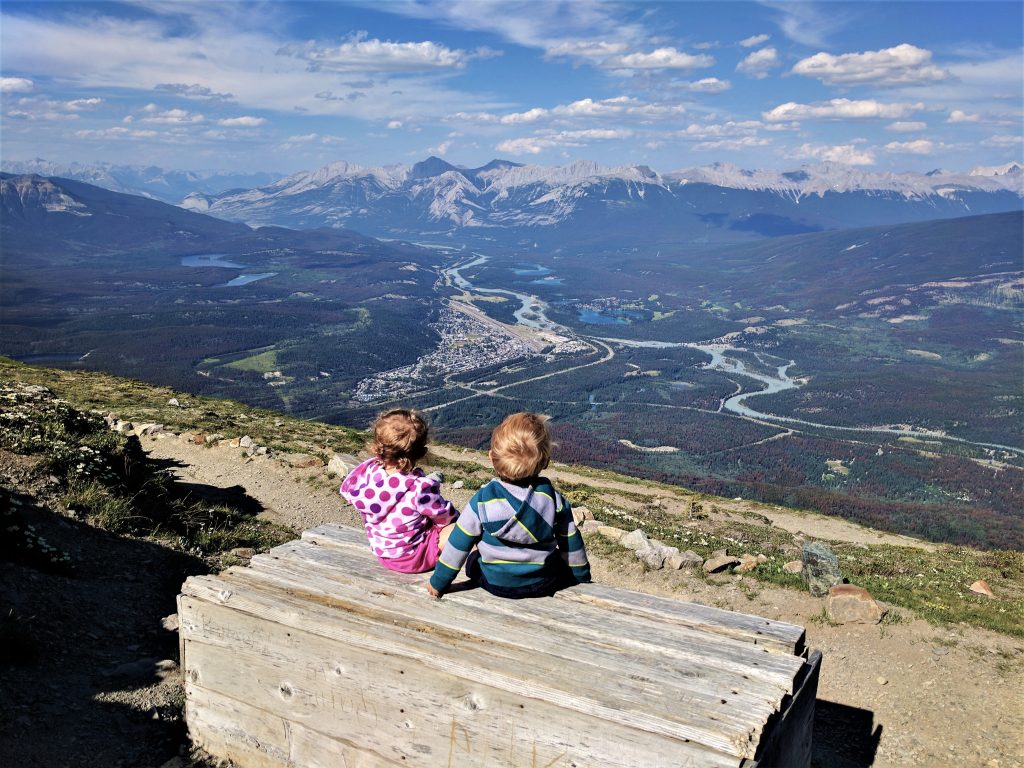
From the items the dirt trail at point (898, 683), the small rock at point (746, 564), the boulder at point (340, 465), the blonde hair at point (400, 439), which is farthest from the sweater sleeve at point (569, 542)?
the boulder at point (340, 465)

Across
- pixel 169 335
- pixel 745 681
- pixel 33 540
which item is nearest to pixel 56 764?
pixel 33 540

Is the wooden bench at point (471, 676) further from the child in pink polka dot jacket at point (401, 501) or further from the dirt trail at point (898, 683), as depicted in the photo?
the dirt trail at point (898, 683)

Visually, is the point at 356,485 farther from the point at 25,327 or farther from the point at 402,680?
the point at 25,327

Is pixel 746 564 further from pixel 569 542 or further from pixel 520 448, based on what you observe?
pixel 520 448

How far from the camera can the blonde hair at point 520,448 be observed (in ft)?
20.1

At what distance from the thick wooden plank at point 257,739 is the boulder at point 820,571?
9.96 m

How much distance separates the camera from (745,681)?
502cm

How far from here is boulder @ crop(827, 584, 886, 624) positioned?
1211 cm

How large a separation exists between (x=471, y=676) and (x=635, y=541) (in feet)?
35.0

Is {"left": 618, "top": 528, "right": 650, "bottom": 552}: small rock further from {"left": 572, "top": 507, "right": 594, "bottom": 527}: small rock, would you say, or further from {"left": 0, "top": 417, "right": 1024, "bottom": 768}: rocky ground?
{"left": 572, "top": 507, "right": 594, "bottom": 527}: small rock

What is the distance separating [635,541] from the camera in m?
15.2

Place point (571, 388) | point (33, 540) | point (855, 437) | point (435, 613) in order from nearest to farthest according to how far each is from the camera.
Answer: point (435, 613) < point (33, 540) < point (855, 437) < point (571, 388)

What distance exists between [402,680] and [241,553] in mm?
7716

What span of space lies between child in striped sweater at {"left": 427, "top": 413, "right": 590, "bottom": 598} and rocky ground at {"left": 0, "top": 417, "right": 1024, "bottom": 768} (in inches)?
125
